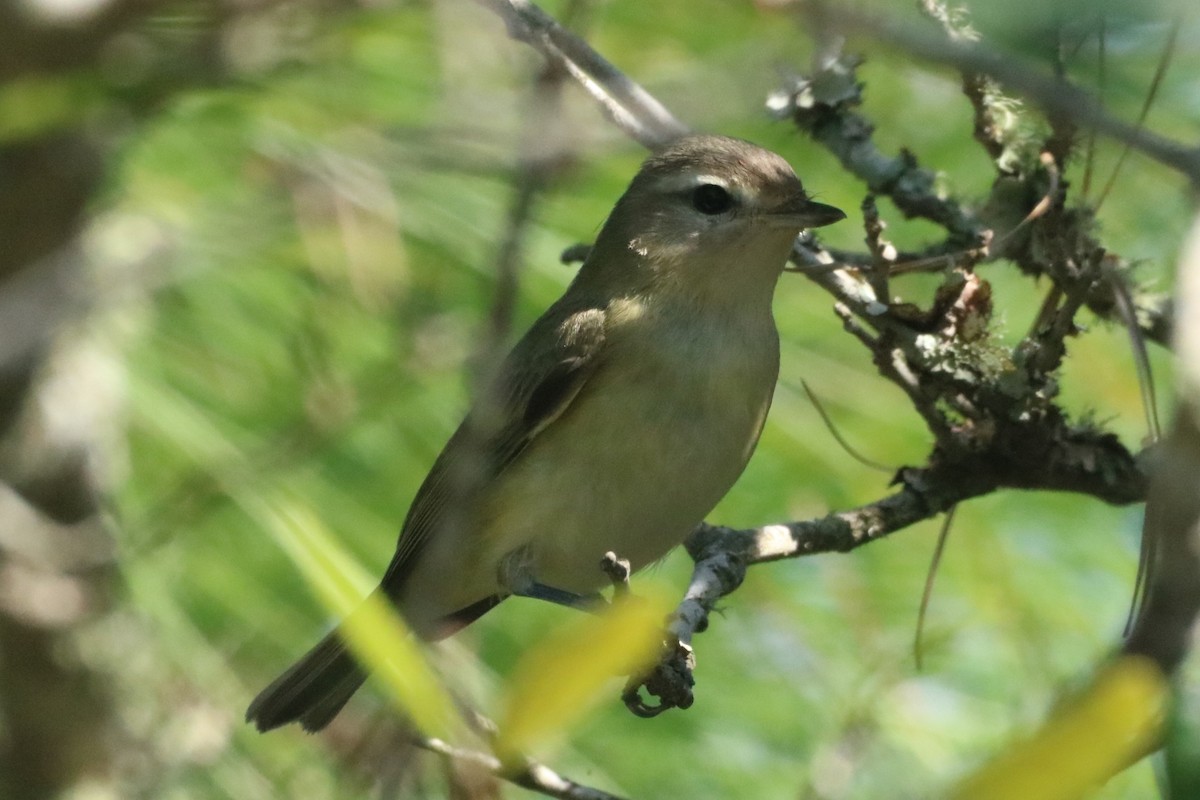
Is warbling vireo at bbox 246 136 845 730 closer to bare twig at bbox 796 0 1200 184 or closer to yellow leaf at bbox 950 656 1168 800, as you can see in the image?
bare twig at bbox 796 0 1200 184

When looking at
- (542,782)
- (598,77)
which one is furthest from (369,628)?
(598,77)

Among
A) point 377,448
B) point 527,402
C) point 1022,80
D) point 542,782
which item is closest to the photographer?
point 1022,80

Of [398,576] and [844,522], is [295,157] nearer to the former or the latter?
[398,576]

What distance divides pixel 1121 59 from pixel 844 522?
97 centimetres

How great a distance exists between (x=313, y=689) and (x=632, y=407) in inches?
32.6

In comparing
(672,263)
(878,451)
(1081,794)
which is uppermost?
(1081,794)

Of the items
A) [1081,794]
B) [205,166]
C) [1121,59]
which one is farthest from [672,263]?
[1081,794]

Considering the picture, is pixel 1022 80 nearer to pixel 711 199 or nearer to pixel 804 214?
pixel 804 214

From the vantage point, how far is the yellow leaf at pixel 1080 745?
59 cm

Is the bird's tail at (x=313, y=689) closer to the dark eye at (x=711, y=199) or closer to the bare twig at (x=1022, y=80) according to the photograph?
the dark eye at (x=711, y=199)

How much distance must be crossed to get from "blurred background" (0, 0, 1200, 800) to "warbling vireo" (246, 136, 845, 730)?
12 centimetres

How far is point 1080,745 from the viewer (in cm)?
59

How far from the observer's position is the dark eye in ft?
8.53

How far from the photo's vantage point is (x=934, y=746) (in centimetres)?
267
